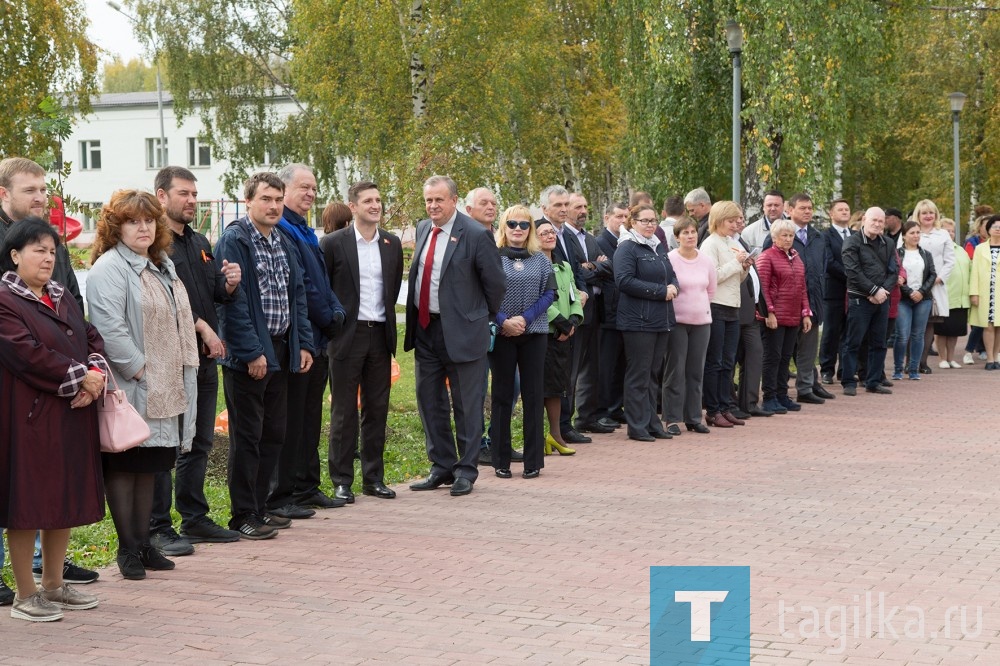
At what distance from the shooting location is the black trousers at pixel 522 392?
1009 cm

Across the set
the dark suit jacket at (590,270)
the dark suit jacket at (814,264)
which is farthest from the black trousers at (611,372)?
the dark suit jacket at (814,264)

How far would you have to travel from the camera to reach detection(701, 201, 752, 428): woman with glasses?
13.1 metres

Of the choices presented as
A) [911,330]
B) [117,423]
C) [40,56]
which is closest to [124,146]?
[40,56]

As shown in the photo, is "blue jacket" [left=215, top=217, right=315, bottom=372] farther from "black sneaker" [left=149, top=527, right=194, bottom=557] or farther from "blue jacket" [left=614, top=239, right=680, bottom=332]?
"blue jacket" [left=614, top=239, right=680, bottom=332]

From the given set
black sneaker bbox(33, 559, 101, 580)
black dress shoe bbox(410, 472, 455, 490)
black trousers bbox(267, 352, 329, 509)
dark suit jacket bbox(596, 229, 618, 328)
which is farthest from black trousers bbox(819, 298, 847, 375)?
black sneaker bbox(33, 559, 101, 580)

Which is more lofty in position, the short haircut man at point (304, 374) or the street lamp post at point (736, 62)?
the street lamp post at point (736, 62)

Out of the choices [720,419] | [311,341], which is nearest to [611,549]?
[311,341]

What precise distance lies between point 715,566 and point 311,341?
2939 mm

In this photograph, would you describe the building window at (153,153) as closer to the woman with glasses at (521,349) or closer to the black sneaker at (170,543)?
the woman with glasses at (521,349)

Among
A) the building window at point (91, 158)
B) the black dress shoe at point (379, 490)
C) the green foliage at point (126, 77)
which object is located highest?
the green foliage at point (126, 77)

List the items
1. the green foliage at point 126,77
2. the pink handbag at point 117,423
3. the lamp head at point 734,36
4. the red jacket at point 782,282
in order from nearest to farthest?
the pink handbag at point 117,423, the red jacket at point 782,282, the lamp head at point 734,36, the green foliage at point 126,77

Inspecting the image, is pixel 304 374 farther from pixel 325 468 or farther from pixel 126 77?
pixel 126 77

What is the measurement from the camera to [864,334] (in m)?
16.0
